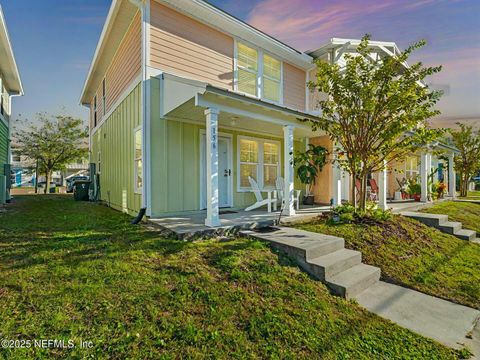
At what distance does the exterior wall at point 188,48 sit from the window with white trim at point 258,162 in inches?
72.5

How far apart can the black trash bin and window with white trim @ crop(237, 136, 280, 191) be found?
7921 mm

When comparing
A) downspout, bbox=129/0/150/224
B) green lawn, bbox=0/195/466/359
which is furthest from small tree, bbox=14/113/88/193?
green lawn, bbox=0/195/466/359

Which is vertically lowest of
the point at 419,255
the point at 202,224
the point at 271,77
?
the point at 419,255

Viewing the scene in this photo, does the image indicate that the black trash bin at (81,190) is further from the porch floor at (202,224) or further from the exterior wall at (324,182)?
the exterior wall at (324,182)

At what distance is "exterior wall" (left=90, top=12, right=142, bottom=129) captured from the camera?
20.2 feet

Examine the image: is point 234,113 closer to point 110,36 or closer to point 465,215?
point 110,36

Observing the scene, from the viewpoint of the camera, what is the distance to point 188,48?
21.0 ft

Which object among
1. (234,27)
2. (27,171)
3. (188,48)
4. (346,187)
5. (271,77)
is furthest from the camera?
(27,171)

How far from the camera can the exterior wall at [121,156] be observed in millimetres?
6609

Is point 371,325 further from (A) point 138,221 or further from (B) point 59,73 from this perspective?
(B) point 59,73

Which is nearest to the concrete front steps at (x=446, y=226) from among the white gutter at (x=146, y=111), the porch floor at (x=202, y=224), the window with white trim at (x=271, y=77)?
the porch floor at (x=202, y=224)

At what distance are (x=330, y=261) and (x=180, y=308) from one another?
216 cm

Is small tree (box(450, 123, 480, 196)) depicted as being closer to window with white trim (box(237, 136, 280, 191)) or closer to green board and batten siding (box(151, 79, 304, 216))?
window with white trim (box(237, 136, 280, 191))

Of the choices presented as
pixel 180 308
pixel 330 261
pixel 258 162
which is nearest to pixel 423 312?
pixel 330 261
